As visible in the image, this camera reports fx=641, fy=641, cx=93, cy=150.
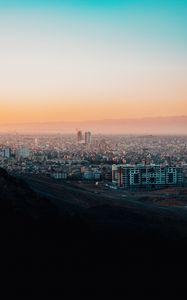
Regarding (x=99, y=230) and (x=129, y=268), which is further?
(x=99, y=230)

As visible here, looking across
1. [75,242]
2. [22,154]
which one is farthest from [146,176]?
[75,242]

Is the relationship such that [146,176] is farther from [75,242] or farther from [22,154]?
[75,242]

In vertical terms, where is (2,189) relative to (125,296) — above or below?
above

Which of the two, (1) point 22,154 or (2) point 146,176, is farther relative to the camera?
(1) point 22,154

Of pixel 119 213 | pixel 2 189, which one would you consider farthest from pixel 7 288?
pixel 119 213

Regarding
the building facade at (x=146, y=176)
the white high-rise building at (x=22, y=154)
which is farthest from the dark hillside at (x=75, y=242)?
the white high-rise building at (x=22, y=154)

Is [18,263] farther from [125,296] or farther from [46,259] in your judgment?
[125,296]

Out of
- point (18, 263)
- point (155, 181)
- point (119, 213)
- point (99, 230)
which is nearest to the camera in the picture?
point (18, 263)

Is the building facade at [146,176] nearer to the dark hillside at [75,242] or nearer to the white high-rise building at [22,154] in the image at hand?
the white high-rise building at [22,154]

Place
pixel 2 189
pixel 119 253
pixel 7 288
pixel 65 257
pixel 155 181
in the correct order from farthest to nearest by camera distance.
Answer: pixel 155 181 < pixel 2 189 < pixel 119 253 < pixel 65 257 < pixel 7 288
